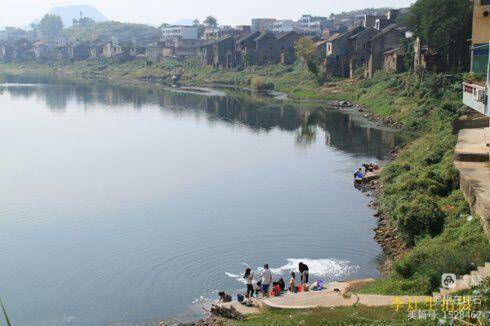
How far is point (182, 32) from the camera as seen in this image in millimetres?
128250

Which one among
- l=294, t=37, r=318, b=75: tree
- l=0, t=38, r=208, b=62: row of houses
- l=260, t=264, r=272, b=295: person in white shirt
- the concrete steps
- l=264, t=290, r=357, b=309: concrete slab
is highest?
l=0, t=38, r=208, b=62: row of houses

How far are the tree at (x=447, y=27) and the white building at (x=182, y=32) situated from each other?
76.4 meters

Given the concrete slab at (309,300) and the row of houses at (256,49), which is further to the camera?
the row of houses at (256,49)

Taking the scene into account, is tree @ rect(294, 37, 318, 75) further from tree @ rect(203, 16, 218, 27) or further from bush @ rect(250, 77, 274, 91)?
tree @ rect(203, 16, 218, 27)

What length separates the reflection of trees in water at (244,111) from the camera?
39.4 meters

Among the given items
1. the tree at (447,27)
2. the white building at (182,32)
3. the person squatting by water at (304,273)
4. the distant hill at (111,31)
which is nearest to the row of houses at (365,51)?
the tree at (447,27)

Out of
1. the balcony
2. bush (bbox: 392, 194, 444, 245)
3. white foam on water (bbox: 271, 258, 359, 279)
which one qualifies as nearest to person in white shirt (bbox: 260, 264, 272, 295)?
white foam on water (bbox: 271, 258, 359, 279)

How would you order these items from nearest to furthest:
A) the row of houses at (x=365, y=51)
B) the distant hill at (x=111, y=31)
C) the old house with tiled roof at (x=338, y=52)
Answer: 1. the row of houses at (x=365, y=51)
2. the old house with tiled roof at (x=338, y=52)
3. the distant hill at (x=111, y=31)

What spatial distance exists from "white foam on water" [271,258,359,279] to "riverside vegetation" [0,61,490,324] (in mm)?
1878

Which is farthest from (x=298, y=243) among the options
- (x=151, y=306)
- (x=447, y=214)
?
(x=151, y=306)

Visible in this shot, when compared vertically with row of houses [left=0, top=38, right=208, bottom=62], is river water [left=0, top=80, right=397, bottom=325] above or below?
below

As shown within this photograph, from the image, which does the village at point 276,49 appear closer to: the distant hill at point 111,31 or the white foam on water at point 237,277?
the distant hill at point 111,31

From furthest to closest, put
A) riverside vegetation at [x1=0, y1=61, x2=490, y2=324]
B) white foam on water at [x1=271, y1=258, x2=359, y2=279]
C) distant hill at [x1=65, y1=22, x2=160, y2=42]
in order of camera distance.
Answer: distant hill at [x1=65, y1=22, x2=160, y2=42] < white foam on water at [x1=271, y1=258, x2=359, y2=279] < riverside vegetation at [x1=0, y1=61, x2=490, y2=324]

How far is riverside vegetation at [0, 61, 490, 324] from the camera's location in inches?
563
